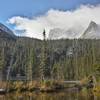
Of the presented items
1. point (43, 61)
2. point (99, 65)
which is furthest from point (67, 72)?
point (99, 65)

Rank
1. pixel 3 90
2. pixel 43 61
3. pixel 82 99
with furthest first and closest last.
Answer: pixel 43 61
pixel 3 90
pixel 82 99

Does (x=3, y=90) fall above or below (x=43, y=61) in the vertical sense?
below

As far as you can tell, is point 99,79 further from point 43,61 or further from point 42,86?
point 43,61

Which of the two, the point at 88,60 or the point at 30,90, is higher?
the point at 88,60

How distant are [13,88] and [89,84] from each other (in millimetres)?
30172

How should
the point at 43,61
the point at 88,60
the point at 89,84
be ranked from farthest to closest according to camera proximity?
1. the point at 88,60
2. the point at 43,61
3. the point at 89,84

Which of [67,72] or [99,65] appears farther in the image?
[67,72]

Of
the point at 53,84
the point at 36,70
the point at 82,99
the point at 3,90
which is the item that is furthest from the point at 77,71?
the point at 82,99

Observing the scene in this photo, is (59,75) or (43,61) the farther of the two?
(59,75)

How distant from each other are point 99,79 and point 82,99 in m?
43.1

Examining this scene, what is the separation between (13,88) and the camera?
90375 mm

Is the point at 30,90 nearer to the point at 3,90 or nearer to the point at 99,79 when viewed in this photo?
the point at 3,90

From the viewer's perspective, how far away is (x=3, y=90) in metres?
85.0

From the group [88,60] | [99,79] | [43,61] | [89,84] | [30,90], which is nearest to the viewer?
[30,90]
